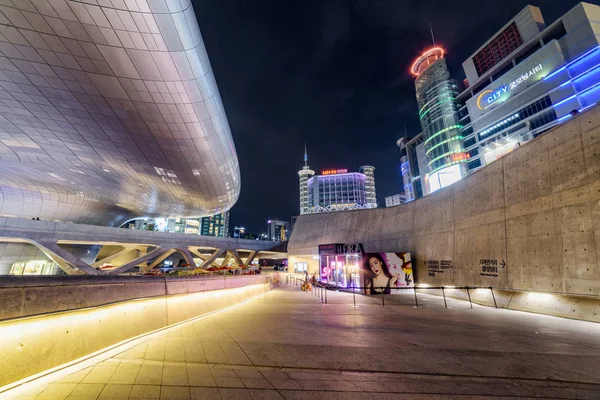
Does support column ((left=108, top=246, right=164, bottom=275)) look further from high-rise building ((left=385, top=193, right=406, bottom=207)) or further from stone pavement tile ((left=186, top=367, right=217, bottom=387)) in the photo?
high-rise building ((left=385, top=193, right=406, bottom=207))

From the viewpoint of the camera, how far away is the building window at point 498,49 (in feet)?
172

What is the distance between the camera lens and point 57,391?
3.40 metres

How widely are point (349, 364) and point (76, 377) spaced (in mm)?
4573

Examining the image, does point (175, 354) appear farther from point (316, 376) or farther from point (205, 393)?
point (316, 376)

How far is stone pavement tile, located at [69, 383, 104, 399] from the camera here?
333 centimetres

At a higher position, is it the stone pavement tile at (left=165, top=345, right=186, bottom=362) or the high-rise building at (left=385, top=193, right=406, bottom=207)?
the high-rise building at (left=385, top=193, right=406, bottom=207)

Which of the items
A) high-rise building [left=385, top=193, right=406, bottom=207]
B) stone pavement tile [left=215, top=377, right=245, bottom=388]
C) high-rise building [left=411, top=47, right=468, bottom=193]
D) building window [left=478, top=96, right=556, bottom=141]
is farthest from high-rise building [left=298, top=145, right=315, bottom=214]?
stone pavement tile [left=215, top=377, right=245, bottom=388]

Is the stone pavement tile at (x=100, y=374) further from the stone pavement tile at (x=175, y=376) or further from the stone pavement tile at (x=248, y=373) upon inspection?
the stone pavement tile at (x=248, y=373)

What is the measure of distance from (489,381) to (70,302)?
745cm

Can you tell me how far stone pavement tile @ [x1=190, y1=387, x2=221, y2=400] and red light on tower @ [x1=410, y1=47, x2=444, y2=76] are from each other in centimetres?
9186

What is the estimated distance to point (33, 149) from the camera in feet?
63.5

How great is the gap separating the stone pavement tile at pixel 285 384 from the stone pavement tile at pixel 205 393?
844 millimetres

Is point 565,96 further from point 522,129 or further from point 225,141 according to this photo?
point 225,141

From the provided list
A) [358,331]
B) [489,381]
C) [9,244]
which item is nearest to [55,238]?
[9,244]
